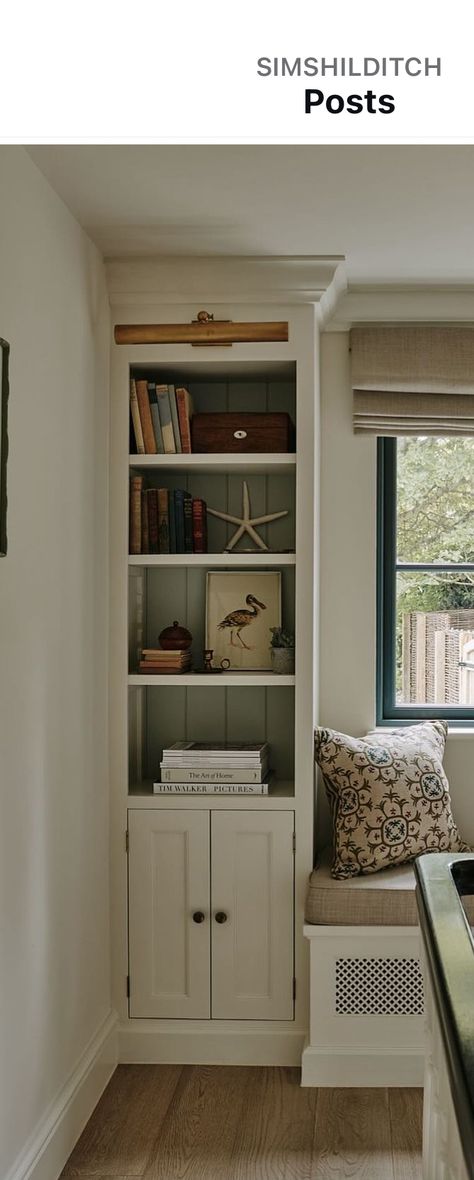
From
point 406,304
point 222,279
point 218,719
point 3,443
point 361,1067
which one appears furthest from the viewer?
point 218,719

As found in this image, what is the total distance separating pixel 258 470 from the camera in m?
3.69

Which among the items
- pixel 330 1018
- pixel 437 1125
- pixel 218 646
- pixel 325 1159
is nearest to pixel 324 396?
pixel 218 646

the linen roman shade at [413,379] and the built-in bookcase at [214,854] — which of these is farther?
the linen roman shade at [413,379]

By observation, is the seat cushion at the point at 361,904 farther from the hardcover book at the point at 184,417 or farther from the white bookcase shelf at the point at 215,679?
the hardcover book at the point at 184,417

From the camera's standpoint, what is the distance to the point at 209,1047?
345 cm

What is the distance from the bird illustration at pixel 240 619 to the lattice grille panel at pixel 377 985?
1.08 m

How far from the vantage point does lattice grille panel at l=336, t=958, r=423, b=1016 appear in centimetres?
333

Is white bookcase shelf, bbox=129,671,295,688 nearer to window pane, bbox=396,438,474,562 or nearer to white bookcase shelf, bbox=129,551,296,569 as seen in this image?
white bookcase shelf, bbox=129,551,296,569

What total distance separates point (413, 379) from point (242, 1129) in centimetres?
240

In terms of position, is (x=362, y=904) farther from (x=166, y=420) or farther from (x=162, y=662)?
(x=166, y=420)

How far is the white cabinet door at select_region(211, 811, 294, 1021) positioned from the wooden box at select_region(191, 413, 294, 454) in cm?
117

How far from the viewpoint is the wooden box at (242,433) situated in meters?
3.53
